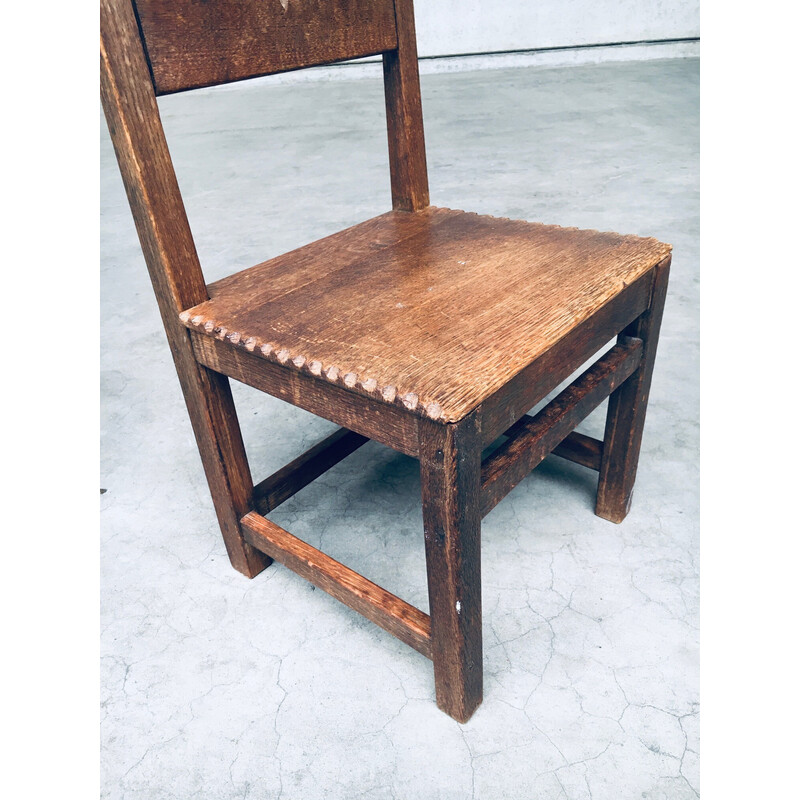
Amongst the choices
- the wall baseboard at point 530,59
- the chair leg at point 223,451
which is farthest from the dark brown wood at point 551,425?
the wall baseboard at point 530,59

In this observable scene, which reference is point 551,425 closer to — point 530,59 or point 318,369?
point 318,369

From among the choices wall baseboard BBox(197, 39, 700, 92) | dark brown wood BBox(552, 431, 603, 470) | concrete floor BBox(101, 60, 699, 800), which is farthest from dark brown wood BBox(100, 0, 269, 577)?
wall baseboard BBox(197, 39, 700, 92)

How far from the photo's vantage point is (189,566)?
4.41ft

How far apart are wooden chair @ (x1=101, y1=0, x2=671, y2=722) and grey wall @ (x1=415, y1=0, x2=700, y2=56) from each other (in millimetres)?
5296

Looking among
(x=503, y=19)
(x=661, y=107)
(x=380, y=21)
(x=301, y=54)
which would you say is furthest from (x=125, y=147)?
(x=503, y=19)

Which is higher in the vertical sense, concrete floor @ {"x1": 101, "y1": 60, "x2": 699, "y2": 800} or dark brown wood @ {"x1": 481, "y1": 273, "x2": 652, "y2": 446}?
dark brown wood @ {"x1": 481, "y1": 273, "x2": 652, "y2": 446}

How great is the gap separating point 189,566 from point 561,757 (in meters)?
0.77

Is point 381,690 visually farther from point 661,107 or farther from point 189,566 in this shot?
point 661,107

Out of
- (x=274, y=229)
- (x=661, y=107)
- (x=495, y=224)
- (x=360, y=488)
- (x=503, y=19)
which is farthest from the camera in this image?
(x=503, y=19)

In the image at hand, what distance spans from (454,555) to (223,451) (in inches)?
19.4

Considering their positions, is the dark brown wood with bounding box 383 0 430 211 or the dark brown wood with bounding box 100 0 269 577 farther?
the dark brown wood with bounding box 383 0 430 211

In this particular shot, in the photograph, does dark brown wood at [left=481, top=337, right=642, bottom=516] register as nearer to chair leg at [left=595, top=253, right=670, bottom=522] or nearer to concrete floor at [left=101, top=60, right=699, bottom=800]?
chair leg at [left=595, top=253, right=670, bottom=522]

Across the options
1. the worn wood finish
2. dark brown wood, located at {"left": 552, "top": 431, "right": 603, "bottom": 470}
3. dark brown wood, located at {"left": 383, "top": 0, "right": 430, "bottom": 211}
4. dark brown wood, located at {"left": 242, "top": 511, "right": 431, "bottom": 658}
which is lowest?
dark brown wood, located at {"left": 552, "top": 431, "right": 603, "bottom": 470}

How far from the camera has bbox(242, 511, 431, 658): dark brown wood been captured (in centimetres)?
100
